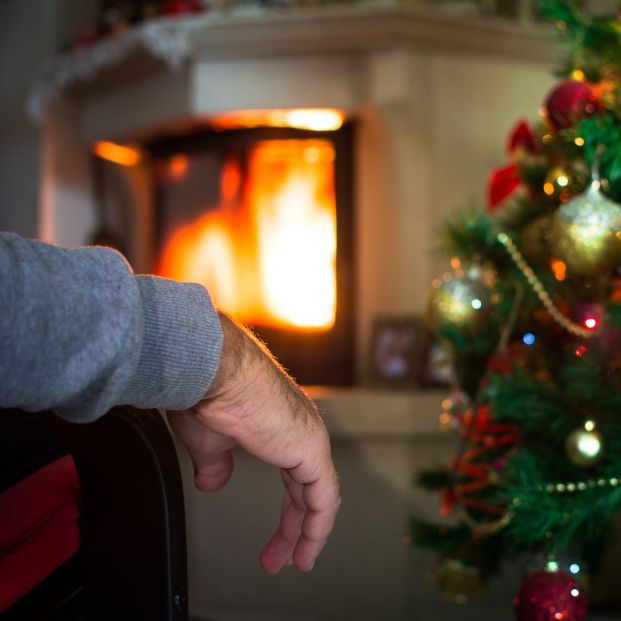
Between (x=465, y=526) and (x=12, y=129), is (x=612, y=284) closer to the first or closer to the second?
(x=465, y=526)

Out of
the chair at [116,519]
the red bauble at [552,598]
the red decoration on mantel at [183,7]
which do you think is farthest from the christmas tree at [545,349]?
the red decoration on mantel at [183,7]

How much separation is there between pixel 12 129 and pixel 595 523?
3078 mm

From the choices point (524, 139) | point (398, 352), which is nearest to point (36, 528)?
point (524, 139)

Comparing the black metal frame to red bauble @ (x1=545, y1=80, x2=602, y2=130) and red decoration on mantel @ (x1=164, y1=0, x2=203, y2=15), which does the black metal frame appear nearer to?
red decoration on mantel @ (x1=164, y1=0, x2=203, y2=15)

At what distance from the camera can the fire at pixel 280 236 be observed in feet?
7.80

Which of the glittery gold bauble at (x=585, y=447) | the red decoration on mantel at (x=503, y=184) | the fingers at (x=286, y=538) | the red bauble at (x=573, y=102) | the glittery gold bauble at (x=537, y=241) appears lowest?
the glittery gold bauble at (x=585, y=447)

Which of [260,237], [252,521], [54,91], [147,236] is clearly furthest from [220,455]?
[54,91]

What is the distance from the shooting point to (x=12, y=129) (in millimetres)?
3537

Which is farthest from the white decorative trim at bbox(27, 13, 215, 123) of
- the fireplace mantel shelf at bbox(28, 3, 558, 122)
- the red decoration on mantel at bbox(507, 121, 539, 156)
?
the red decoration on mantel at bbox(507, 121, 539, 156)

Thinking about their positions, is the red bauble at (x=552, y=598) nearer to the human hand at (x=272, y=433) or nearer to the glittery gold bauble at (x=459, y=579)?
the glittery gold bauble at (x=459, y=579)

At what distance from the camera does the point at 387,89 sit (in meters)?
2.28

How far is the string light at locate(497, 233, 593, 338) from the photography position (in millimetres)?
1129

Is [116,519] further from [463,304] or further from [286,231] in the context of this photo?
[286,231]

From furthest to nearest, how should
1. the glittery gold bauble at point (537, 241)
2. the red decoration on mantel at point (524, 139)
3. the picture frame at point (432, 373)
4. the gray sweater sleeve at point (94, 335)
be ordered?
the picture frame at point (432, 373) < the red decoration on mantel at point (524, 139) < the glittery gold bauble at point (537, 241) < the gray sweater sleeve at point (94, 335)
